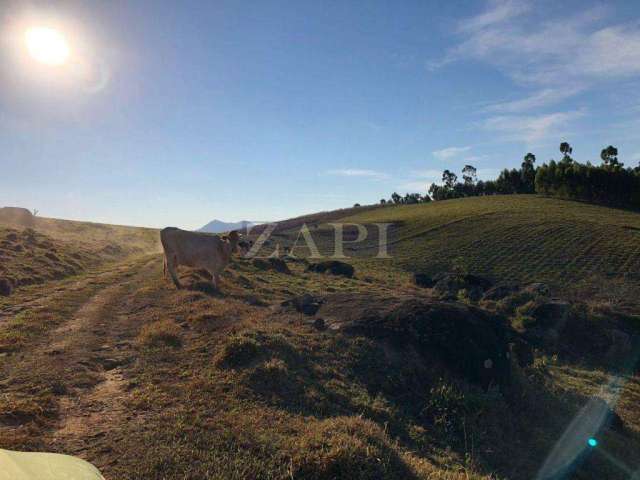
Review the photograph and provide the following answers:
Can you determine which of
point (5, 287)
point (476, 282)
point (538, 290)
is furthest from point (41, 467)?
point (476, 282)

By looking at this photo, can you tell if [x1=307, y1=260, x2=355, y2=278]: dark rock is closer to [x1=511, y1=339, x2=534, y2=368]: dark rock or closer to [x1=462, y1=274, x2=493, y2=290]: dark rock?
[x1=462, y1=274, x2=493, y2=290]: dark rock

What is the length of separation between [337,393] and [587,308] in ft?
56.9

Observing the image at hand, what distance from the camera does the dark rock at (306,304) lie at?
1305 cm

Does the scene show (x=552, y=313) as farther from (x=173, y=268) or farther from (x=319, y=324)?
(x=173, y=268)

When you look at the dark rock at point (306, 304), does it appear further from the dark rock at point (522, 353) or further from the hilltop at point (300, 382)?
the dark rock at point (522, 353)

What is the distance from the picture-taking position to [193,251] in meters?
19.5

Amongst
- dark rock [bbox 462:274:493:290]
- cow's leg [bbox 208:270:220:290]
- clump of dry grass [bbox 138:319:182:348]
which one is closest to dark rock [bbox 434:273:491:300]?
dark rock [bbox 462:274:493:290]

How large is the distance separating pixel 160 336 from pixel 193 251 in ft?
31.3

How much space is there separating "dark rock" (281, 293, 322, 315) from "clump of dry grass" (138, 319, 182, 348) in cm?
373

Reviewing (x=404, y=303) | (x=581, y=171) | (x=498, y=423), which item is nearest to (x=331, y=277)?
(x=404, y=303)

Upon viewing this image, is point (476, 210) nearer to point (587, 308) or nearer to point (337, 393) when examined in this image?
point (587, 308)

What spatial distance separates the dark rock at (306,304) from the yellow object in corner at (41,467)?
9.23m

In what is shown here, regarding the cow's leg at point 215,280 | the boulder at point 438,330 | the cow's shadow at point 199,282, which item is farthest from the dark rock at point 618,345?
the cow's leg at point 215,280

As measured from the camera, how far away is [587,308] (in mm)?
20219
